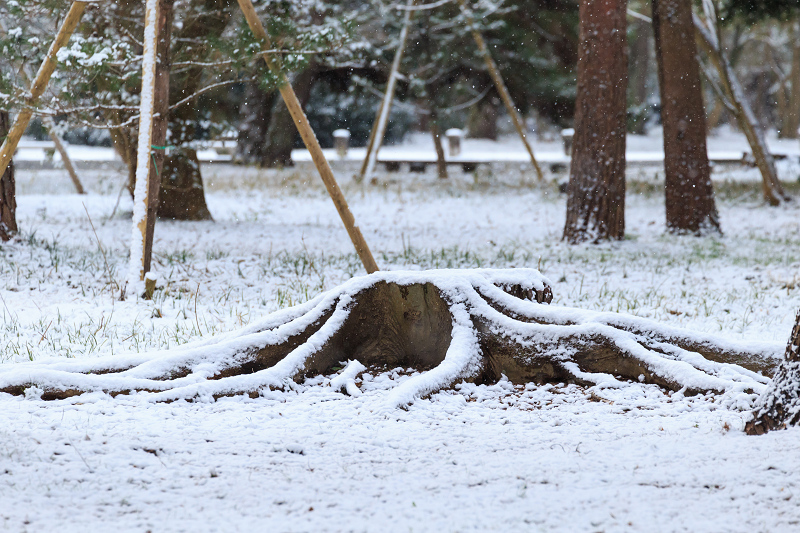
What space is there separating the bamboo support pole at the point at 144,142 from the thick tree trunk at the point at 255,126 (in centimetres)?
1426

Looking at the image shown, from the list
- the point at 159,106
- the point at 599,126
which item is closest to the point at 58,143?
the point at 159,106

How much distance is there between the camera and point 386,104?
15.0m

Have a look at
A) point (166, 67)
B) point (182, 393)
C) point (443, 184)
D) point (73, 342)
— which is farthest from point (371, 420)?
point (443, 184)

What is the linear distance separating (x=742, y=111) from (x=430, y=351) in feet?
36.2

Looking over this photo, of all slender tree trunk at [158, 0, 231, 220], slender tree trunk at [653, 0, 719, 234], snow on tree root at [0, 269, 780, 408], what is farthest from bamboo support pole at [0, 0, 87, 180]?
slender tree trunk at [653, 0, 719, 234]

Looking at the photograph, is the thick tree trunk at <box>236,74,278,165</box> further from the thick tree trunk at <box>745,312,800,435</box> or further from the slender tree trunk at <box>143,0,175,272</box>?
the thick tree trunk at <box>745,312,800,435</box>

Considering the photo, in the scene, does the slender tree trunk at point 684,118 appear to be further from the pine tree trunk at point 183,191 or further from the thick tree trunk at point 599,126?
the pine tree trunk at point 183,191

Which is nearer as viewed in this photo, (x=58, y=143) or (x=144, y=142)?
(x=144, y=142)

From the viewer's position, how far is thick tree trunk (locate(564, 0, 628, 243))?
9.26 meters

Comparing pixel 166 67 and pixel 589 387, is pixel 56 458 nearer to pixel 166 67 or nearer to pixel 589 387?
pixel 589 387

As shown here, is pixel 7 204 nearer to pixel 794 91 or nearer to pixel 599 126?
pixel 599 126

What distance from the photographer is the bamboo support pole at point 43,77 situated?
600 cm

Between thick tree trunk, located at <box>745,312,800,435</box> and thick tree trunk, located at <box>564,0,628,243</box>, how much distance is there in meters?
6.42

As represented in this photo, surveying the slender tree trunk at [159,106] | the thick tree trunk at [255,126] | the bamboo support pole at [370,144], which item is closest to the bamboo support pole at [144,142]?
the slender tree trunk at [159,106]
